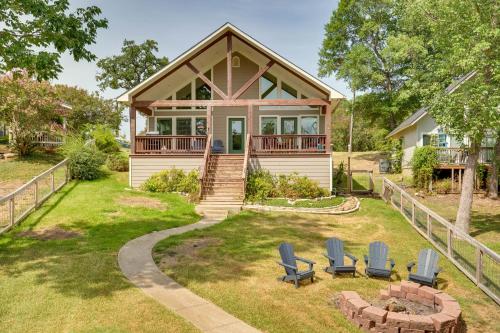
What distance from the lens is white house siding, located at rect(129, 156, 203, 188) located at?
2094 centimetres

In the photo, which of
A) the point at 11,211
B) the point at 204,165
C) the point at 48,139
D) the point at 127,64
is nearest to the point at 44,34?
the point at 11,211

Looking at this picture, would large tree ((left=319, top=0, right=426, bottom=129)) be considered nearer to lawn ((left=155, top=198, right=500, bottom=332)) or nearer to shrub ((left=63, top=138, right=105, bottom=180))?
lawn ((left=155, top=198, right=500, bottom=332))

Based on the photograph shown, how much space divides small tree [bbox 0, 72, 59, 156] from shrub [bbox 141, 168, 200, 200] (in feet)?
28.6

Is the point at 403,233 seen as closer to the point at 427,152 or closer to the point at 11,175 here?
the point at 427,152

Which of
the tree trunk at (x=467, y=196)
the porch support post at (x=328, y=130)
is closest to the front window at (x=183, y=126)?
the porch support post at (x=328, y=130)

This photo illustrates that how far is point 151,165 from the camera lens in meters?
21.1

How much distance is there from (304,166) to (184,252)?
11112mm

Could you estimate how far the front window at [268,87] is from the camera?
76.2ft

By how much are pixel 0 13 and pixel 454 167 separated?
23569 millimetres

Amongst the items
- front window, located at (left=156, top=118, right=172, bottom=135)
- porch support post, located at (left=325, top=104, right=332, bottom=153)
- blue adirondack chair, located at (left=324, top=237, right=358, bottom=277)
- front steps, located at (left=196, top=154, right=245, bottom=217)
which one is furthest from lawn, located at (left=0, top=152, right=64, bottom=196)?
porch support post, located at (left=325, top=104, right=332, bottom=153)

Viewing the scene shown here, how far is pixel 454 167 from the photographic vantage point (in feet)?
75.8

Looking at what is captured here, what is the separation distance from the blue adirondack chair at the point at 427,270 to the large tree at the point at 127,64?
44.9 meters

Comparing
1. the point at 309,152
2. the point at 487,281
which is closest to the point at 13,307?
the point at 487,281

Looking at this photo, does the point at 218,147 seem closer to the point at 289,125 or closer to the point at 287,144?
the point at 287,144
